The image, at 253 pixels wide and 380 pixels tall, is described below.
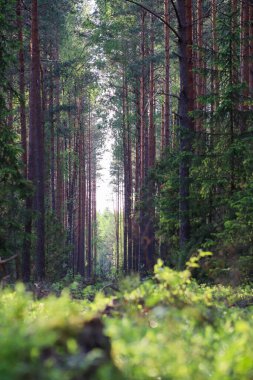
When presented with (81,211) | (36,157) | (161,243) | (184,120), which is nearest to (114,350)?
(184,120)

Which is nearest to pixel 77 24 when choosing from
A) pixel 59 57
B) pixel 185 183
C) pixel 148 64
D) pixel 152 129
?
pixel 59 57

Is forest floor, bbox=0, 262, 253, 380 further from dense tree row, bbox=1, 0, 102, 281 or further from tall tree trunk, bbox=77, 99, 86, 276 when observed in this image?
tall tree trunk, bbox=77, 99, 86, 276

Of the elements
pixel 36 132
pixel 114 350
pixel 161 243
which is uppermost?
pixel 36 132

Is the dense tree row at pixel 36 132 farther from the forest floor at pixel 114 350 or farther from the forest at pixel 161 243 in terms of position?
the forest floor at pixel 114 350

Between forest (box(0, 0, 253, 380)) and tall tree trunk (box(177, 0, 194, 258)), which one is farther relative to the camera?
tall tree trunk (box(177, 0, 194, 258))

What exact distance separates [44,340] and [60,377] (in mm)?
198

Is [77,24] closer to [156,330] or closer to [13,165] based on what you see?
[13,165]

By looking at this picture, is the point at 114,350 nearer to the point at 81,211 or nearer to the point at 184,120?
the point at 184,120

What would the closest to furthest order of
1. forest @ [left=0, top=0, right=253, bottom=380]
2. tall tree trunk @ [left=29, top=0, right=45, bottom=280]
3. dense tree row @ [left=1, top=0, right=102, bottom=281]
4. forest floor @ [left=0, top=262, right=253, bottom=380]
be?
forest floor @ [left=0, top=262, right=253, bottom=380] → forest @ [left=0, top=0, right=253, bottom=380] → dense tree row @ [left=1, top=0, right=102, bottom=281] → tall tree trunk @ [left=29, top=0, right=45, bottom=280]

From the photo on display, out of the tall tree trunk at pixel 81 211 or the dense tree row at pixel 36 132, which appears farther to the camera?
the tall tree trunk at pixel 81 211

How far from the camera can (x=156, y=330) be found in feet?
10.2

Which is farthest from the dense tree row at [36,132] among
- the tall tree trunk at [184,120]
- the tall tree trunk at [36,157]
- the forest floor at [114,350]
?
the forest floor at [114,350]

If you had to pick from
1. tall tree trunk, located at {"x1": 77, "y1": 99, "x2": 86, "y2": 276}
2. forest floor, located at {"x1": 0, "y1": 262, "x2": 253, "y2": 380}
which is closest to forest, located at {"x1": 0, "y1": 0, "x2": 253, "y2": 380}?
forest floor, located at {"x1": 0, "y1": 262, "x2": 253, "y2": 380}

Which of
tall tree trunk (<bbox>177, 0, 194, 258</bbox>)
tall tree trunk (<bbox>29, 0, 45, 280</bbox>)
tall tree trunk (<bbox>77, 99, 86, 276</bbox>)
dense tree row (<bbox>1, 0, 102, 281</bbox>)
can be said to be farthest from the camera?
tall tree trunk (<bbox>77, 99, 86, 276</bbox>)
